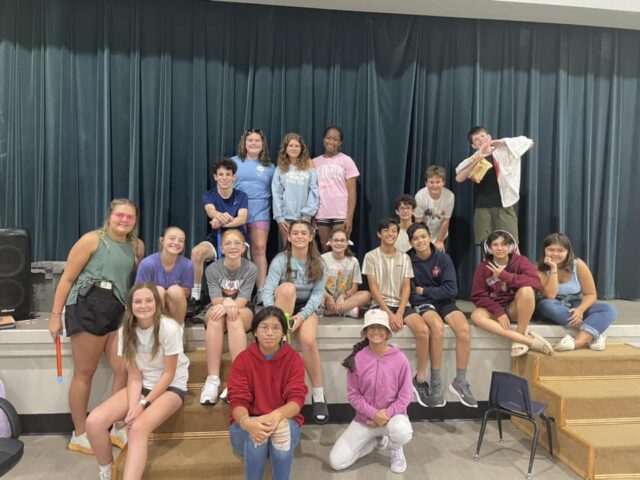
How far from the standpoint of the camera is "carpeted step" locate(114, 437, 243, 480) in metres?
2.21

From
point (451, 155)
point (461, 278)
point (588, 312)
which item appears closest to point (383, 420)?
point (588, 312)

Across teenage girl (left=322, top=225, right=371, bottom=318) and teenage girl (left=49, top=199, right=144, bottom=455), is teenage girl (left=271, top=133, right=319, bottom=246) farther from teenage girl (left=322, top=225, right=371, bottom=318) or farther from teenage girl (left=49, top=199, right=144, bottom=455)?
teenage girl (left=49, top=199, right=144, bottom=455)

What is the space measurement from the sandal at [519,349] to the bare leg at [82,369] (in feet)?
8.06

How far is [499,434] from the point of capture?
9.25 ft

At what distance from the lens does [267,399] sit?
2211 mm

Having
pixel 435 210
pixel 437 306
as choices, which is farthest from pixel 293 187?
pixel 437 306

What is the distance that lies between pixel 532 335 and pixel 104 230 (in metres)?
2.70

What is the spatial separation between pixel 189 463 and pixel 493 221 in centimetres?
291

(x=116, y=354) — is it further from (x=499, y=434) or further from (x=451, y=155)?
(x=451, y=155)

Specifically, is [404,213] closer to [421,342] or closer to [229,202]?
[421,342]

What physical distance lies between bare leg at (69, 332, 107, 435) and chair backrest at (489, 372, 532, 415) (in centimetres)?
219

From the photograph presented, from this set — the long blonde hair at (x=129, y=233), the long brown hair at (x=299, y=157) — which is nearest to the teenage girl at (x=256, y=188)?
the long brown hair at (x=299, y=157)

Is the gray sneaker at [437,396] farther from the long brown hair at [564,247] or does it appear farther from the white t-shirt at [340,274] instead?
the long brown hair at [564,247]

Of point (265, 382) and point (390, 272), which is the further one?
point (390, 272)
